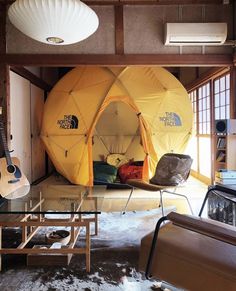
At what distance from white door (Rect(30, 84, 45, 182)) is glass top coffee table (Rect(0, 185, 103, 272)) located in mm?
2345

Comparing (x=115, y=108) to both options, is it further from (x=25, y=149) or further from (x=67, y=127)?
(x=25, y=149)

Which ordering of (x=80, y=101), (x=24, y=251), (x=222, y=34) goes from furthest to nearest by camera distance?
(x=80, y=101) → (x=222, y=34) → (x=24, y=251)

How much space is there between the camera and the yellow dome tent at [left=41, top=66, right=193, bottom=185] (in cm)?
483

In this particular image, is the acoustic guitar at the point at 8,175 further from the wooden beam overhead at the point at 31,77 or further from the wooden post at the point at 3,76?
the wooden beam overhead at the point at 31,77

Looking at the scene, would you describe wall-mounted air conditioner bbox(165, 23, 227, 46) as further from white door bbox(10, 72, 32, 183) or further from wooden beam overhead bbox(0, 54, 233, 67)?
white door bbox(10, 72, 32, 183)

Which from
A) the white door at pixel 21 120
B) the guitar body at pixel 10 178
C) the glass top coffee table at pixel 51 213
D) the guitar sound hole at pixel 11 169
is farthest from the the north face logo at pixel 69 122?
the glass top coffee table at pixel 51 213

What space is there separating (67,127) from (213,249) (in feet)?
12.7

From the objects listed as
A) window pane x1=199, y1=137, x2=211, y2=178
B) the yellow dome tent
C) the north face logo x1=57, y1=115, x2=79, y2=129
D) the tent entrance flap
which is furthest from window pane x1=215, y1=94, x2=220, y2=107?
the north face logo x1=57, y1=115, x2=79, y2=129

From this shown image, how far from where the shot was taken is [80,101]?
194 inches

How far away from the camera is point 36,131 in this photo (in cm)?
566

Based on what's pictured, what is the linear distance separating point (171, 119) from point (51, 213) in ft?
10.6

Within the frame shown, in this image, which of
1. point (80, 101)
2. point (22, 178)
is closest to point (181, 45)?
point (80, 101)

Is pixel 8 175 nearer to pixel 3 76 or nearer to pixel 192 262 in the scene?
pixel 3 76

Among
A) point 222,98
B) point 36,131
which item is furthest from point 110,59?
point 36,131
